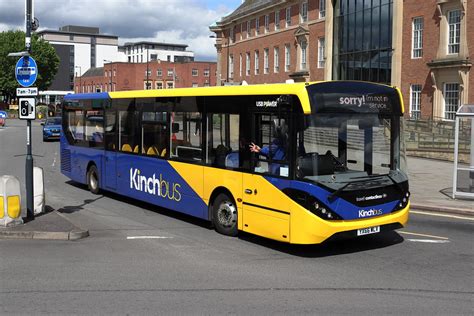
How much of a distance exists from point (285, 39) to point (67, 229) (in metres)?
51.4

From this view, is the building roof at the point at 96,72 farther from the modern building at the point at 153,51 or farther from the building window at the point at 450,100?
the building window at the point at 450,100

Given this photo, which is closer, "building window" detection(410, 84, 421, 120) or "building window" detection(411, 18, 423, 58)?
"building window" detection(411, 18, 423, 58)

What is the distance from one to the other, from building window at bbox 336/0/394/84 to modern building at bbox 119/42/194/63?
116432mm

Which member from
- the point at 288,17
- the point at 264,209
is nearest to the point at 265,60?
the point at 288,17

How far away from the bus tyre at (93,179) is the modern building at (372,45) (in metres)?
26.1

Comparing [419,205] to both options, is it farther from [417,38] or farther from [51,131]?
[51,131]

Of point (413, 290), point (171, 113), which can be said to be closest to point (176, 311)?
point (413, 290)

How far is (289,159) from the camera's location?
7.99 metres

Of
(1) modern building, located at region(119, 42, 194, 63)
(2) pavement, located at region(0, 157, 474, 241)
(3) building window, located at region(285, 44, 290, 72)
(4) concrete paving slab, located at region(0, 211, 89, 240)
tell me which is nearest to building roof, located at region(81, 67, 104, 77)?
(1) modern building, located at region(119, 42, 194, 63)

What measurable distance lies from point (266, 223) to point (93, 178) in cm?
781

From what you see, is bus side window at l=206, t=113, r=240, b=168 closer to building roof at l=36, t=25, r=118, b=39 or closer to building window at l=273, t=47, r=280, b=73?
building window at l=273, t=47, r=280, b=73

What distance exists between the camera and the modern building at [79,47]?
159m

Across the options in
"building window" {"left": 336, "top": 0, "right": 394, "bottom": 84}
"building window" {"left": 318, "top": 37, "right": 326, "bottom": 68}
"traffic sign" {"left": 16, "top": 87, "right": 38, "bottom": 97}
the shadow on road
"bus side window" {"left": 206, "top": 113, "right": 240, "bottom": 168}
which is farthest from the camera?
"building window" {"left": 318, "top": 37, "right": 326, "bottom": 68}

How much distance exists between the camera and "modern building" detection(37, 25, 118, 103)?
159 meters
